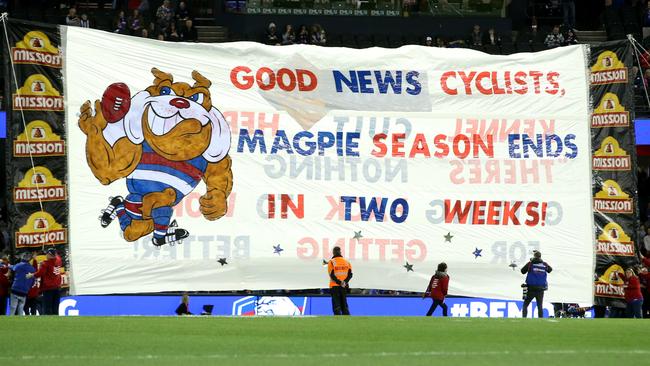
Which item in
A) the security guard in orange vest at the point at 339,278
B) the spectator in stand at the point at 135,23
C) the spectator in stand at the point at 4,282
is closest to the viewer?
the security guard in orange vest at the point at 339,278

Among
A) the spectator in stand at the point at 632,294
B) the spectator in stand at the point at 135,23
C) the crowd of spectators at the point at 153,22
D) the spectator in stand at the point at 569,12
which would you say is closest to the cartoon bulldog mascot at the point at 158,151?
the spectator in stand at the point at 632,294

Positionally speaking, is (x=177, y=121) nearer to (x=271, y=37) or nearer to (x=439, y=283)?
(x=439, y=283)

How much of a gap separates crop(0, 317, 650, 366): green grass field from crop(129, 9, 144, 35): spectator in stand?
13.9 metres

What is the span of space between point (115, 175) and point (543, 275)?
25.4ft

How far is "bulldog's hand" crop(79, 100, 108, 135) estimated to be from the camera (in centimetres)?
2042

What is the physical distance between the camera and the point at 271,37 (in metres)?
31.0

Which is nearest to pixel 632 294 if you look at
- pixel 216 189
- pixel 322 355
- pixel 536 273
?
pixel 536 273

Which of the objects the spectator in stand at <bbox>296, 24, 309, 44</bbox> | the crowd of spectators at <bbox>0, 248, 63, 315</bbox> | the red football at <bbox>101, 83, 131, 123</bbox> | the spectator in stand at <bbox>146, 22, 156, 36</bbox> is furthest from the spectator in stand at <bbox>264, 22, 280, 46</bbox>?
the crowd of spectators at <bbox>0, 248, 63, 315</bbox>

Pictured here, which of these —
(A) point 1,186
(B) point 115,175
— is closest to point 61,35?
(B) point 115,175

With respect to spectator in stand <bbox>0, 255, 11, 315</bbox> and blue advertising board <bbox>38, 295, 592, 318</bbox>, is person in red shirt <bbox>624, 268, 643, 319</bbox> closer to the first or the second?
blue advertising board <bbox>38, 295, 592, 318</bbox>

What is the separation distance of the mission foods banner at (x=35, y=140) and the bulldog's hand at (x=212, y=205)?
2.37 m

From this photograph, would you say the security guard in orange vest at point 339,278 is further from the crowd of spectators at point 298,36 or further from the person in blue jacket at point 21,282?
the crowd of spectators at point 298,36

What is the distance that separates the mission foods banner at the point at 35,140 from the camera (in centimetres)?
1977

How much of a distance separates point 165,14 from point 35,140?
1228 cm
